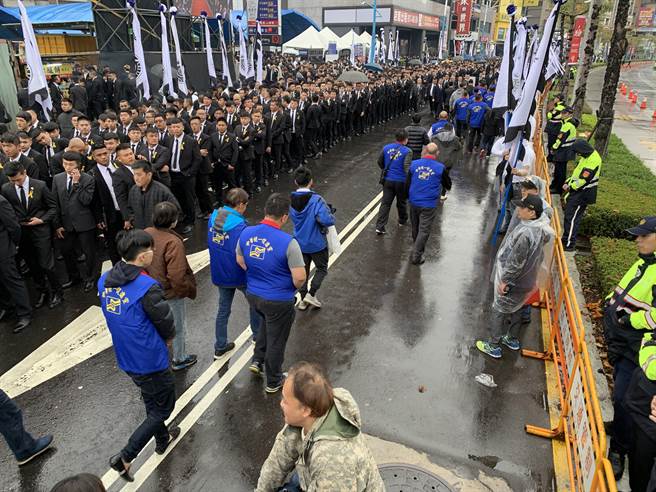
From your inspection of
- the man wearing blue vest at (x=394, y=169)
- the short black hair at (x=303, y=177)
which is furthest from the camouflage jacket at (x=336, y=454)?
the man wearing blue vest at (x=394, y=169)

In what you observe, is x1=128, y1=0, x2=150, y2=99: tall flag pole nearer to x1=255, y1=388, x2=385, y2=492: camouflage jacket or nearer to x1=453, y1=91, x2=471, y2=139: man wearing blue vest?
x1=453, y1=91, x2=471, y2=139: man wearing blue vest

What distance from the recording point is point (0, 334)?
600 cm

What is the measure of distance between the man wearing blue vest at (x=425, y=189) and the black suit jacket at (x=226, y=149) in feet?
13.0

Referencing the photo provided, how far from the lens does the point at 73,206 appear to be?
672 cm

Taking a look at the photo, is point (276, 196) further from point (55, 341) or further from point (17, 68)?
point (17, 68)

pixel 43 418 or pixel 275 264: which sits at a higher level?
pixel 275 264

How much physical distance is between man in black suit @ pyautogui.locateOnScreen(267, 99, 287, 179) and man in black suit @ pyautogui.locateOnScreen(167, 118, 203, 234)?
289cm

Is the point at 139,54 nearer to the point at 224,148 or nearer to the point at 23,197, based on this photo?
the point at 224,148

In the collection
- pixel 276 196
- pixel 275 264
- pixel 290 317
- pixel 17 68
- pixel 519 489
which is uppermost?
pixel 17 68

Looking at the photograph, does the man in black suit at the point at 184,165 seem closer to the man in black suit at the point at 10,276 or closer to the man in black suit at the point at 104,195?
the man in black suit at the point at 104,195

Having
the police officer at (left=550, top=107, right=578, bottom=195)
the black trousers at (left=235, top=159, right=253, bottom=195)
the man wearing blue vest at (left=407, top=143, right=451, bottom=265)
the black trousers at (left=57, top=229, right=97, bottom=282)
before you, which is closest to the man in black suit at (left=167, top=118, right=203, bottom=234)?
the black trousers at (left=235, top=159, right=253, bottom=195)

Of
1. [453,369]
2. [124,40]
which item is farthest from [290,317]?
[124,40]

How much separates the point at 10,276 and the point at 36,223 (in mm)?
754

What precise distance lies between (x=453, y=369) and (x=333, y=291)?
2298 millimetres
